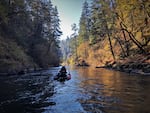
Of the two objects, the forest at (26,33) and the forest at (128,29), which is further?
the forest at (26,33)

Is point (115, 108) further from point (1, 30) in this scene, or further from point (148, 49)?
point (1, 30)

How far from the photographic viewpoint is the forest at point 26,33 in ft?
125

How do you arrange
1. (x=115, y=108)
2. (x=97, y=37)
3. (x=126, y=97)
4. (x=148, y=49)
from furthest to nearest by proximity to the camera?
1. (x=97, y=37)
2. (x=148, y=49)
3. (x=126, y=97)
4. (x=115, y=108)

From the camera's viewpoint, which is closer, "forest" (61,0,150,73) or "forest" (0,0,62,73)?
"forest" (61,0,150,73)

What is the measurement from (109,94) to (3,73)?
2109 cm

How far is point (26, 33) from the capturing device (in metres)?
53.8

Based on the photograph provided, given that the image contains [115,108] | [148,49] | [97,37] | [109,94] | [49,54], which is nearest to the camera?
[115,108]

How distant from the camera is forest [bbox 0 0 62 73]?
3812 centimetres

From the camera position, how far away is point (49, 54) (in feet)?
201

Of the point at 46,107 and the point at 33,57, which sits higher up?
the point at 33,57

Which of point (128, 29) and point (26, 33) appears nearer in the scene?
point (128, 29)

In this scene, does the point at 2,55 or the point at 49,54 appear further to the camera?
the point at 49,54

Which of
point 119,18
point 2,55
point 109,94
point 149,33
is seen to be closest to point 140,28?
point 149,33

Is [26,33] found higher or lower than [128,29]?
higher
